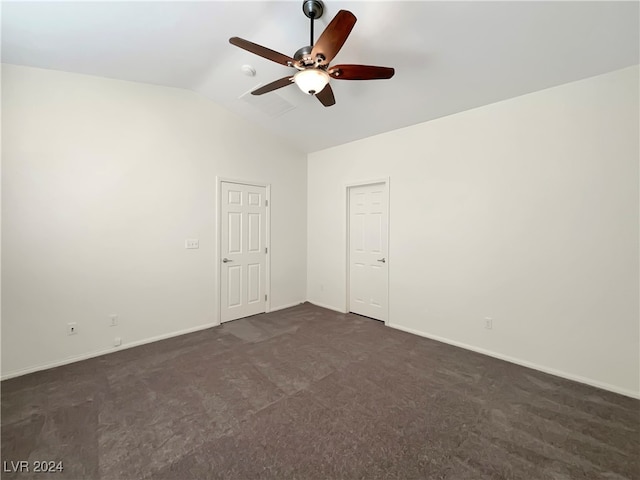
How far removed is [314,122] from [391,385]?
3356 mm

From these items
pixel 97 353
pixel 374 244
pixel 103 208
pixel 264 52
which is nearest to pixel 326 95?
pixel 264 52

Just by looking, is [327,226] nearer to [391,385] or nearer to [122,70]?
[391,385]

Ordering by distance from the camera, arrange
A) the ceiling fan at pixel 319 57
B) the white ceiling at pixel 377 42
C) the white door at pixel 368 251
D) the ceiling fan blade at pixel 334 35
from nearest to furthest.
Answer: the ceiling fan blade at pixel 334 35 → the ceiling fan at pixel 319 57 → the white ceiling at pixel 377 42 → the white door at pixel 368 251

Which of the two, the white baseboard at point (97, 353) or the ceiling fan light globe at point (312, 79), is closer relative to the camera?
the ceiling fan light globe at point (312, 79)

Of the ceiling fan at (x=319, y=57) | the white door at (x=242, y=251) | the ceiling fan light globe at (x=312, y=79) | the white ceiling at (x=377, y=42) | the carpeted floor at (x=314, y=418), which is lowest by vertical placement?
the carpeted floor at (x=314, y=418)

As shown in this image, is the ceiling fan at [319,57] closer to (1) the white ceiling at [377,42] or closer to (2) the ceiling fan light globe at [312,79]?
(2) the ceiling fan light globe at [312,79]

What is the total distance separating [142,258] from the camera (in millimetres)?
3186

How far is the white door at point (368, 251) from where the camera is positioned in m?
3.90

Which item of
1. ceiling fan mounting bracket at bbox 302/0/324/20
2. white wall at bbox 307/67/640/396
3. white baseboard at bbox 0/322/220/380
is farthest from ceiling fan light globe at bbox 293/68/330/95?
white baseboard at bbox 0/322/220/380

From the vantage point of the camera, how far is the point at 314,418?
1954mm

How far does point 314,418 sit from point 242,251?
106 inches

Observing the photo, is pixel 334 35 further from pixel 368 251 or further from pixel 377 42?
pixel 368 251

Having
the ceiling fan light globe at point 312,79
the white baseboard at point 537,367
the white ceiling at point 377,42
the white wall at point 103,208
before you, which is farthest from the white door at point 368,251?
the ceiling fan light globe at point 312,79

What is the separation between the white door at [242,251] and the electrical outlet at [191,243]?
36 cm
